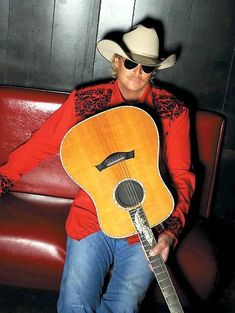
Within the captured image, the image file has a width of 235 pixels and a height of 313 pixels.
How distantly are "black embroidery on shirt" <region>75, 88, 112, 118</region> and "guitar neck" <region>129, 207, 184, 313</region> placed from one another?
71cm

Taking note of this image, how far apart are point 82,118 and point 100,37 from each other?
1.20 metres

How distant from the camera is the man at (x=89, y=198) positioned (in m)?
1.91

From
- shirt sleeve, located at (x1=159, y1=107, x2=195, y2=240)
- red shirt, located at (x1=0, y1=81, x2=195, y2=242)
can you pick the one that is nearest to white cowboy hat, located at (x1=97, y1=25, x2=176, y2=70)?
red shirt, located at (x1=0, y1=81, x2=195, y2=242)

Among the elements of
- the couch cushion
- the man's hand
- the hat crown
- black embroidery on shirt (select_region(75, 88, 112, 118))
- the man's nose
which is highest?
the hat crown

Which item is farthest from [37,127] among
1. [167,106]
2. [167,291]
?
[167,291]

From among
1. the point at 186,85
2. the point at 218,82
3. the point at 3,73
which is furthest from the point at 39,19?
the point at 218,82

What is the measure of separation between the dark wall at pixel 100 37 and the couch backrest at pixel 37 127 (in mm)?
525

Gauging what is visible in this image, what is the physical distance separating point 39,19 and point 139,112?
5.48 feet

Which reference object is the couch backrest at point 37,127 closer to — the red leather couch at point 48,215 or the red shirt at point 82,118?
the red leather couch at point 48,215

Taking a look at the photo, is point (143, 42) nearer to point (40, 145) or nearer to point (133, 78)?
point (133, 78)

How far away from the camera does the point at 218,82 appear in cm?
337

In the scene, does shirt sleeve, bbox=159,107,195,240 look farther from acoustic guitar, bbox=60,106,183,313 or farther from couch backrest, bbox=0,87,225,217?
couch backrest, bbox=0,87,225,217

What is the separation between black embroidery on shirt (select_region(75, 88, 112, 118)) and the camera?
2318 millimetres

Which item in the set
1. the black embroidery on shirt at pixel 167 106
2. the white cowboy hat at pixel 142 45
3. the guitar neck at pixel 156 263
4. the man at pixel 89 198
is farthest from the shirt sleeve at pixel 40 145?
the guitar neck at pixel 156 263
